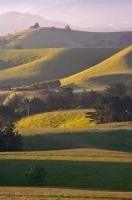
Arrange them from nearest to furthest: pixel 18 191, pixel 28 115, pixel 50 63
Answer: pixel 18 191 → pixel 28 115 → pixel 50 63

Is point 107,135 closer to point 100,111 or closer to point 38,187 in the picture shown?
point 100,111

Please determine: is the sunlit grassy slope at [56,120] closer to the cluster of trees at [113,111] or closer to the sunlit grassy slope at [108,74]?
the cluster of trees at [113,111]

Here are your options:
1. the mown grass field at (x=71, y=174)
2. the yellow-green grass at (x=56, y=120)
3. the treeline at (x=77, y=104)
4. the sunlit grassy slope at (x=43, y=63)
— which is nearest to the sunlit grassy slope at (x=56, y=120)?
the yellow-green grass at (x=56, y=120)

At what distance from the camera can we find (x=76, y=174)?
1331 inches

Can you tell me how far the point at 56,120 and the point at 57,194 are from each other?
147ft

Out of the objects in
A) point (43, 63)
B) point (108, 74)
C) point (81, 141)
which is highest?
point (81, 141)

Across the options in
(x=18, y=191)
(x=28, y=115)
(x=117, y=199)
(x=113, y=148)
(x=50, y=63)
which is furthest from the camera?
(x=50, y=63)

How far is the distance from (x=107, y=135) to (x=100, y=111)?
1699 cm

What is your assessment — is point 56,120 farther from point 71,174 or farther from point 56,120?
point 71,174

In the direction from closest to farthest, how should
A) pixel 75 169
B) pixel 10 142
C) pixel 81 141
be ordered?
pixel 75 169 < pixel 10 142 < pixel 81 141

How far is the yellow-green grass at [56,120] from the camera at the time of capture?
7012 cm

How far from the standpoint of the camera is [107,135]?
169 ft

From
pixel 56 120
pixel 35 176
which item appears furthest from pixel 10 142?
pixel 56 120

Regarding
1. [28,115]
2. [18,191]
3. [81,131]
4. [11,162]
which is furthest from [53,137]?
[28,115]
